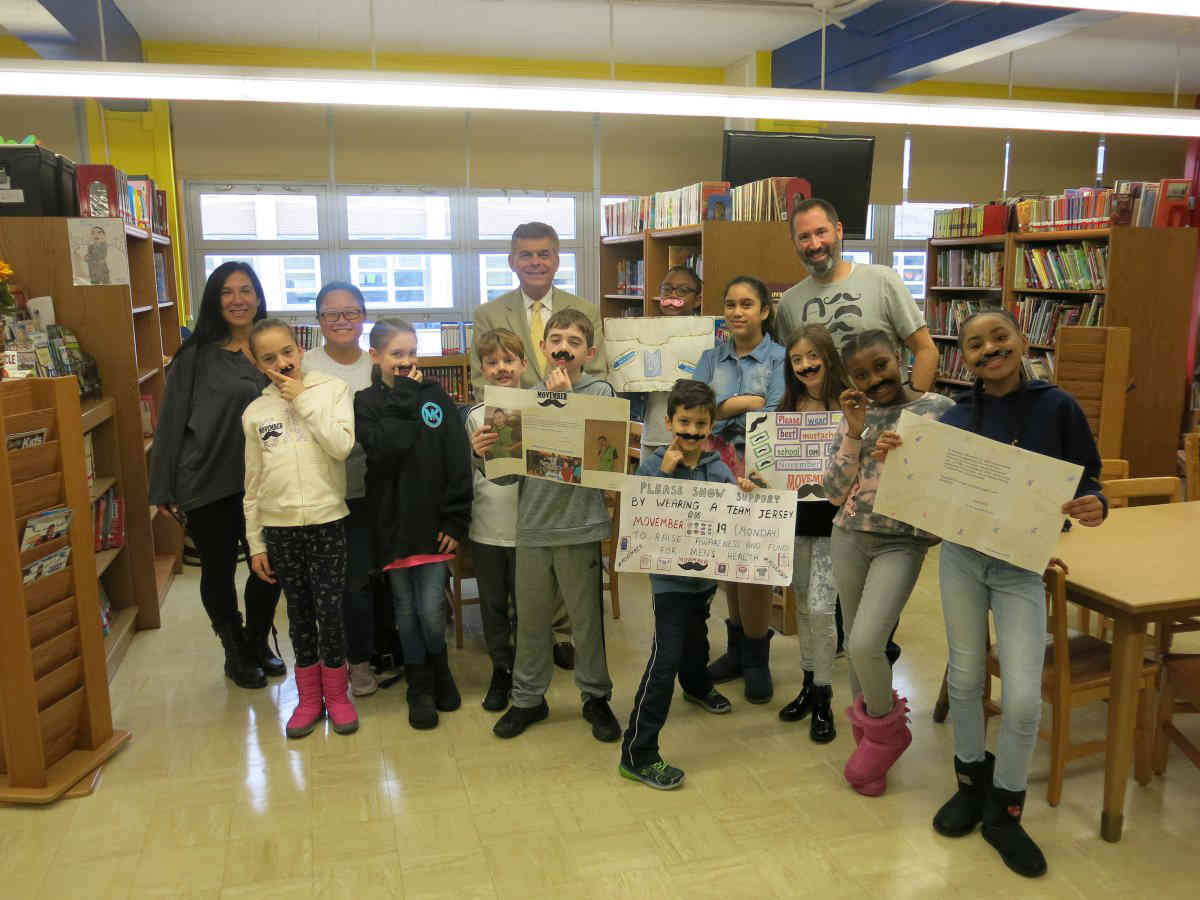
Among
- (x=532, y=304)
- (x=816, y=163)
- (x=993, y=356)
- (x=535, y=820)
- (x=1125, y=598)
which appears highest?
(x=816, y=163)

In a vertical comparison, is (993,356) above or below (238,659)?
above

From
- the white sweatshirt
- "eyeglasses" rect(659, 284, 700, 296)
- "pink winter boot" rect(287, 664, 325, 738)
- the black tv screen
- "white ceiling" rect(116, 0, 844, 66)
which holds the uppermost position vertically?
"white ceiling" rect(116, 0, 844, 66)

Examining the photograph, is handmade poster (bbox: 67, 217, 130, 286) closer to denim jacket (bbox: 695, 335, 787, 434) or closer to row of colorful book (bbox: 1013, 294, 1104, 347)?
denim jacket (bbox: 695, 335, 787, 434)

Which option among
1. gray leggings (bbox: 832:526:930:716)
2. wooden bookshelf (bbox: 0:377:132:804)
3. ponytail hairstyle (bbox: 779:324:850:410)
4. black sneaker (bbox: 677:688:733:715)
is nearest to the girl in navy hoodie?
gray leggings (bbox: 832:526:930:716)

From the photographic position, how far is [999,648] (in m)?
2.33

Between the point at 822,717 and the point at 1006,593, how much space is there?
0.94 meters

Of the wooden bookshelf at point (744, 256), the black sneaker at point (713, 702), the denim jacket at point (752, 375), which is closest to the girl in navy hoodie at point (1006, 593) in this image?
the denim jacket at point (752, 375)

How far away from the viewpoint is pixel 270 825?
257cm

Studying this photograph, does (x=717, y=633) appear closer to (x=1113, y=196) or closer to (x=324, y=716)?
(x=324, y=716)

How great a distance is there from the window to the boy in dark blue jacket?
5.57 metres

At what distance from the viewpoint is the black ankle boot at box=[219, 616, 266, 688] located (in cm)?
349

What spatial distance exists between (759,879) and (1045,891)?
2.26ft

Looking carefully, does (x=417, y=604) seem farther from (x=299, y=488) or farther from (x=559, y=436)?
(x=559, y=436)

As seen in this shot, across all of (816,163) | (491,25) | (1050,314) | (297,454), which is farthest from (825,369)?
(491,25)
